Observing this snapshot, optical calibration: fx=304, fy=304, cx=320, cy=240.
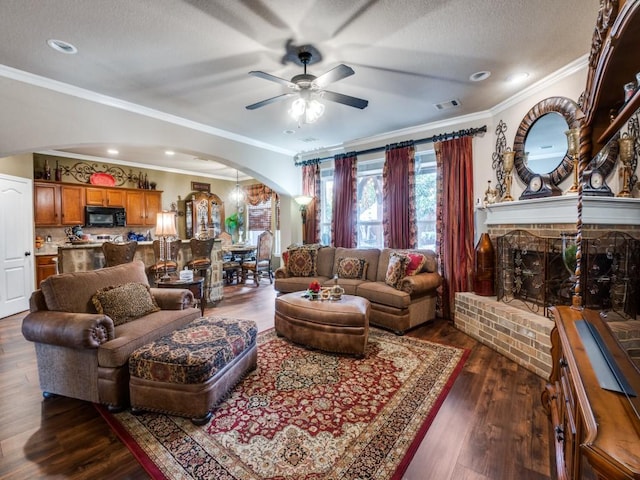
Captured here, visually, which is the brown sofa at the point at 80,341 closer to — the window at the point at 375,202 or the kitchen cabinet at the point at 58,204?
the window at the point at 375,202

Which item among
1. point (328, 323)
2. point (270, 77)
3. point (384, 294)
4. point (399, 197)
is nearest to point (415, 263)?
point (384, 294)

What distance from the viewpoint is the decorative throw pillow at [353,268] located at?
4.67 m

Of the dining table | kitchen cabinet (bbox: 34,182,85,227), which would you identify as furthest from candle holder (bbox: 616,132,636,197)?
kitchen cabinet (bbox: 34,182,85,227)

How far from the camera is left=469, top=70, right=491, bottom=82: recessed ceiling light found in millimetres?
3000

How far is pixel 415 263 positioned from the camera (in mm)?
4180

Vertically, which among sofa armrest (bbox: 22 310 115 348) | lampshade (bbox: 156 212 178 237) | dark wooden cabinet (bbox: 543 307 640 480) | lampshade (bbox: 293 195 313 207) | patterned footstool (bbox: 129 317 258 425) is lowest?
patterned footstool (bbox: 129 317 258 425)

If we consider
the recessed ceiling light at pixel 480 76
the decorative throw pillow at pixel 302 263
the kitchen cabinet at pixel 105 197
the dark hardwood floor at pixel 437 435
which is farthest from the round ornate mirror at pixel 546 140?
the kitchen cabinet at pixel 105 197

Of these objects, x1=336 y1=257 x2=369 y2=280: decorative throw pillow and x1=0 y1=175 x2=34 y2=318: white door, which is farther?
x1=336 y1=257 x2=369 y2=280: decorative throw pillow

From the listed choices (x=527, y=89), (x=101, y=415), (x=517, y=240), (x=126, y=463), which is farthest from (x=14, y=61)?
(x=517, y=240)

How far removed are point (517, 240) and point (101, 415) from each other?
424 centimetres

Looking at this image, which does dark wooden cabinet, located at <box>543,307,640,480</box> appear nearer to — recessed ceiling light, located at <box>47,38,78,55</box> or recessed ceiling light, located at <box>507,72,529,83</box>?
recessed ceiling light, located at <box>507,72,529,83</box>

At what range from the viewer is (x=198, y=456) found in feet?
→ 5.84

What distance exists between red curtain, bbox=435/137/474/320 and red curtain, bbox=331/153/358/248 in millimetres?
1468

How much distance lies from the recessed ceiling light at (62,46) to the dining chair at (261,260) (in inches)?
183
